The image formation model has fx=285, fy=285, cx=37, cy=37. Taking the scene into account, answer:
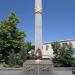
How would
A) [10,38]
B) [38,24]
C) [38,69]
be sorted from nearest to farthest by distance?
[38,69] → [38,24] → [10,38]

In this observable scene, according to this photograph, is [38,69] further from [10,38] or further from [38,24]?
[10,38]

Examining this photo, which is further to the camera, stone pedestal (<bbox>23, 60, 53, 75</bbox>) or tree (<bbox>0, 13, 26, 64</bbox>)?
tree (<bbox>0, 13, 26, 64</bbox>)

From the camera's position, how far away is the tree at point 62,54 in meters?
48.3

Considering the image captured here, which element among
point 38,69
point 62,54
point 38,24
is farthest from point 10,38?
point 38,69

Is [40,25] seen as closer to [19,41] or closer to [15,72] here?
[15,72]

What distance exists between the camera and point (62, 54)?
49125mm

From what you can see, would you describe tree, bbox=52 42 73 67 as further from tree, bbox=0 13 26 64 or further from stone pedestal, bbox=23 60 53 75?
stone pedestal, bbox=23 60 53 75

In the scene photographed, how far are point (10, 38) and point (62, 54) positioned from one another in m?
9.80

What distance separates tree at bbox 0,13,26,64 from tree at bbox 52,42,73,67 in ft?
23.9

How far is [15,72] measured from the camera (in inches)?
1277

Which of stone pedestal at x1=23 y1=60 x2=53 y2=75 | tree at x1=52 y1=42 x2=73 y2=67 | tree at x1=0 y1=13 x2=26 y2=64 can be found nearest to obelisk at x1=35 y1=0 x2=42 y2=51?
stone pedestal at x1=23 y1=60 x2=53 y2=75

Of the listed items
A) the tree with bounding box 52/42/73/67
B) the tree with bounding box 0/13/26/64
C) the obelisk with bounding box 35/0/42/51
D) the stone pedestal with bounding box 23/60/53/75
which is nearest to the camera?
the stone pedestal with bounding box 23/60/53/75

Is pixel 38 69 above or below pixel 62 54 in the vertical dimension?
below

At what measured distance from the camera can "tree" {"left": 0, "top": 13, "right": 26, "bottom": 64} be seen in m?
45.3
